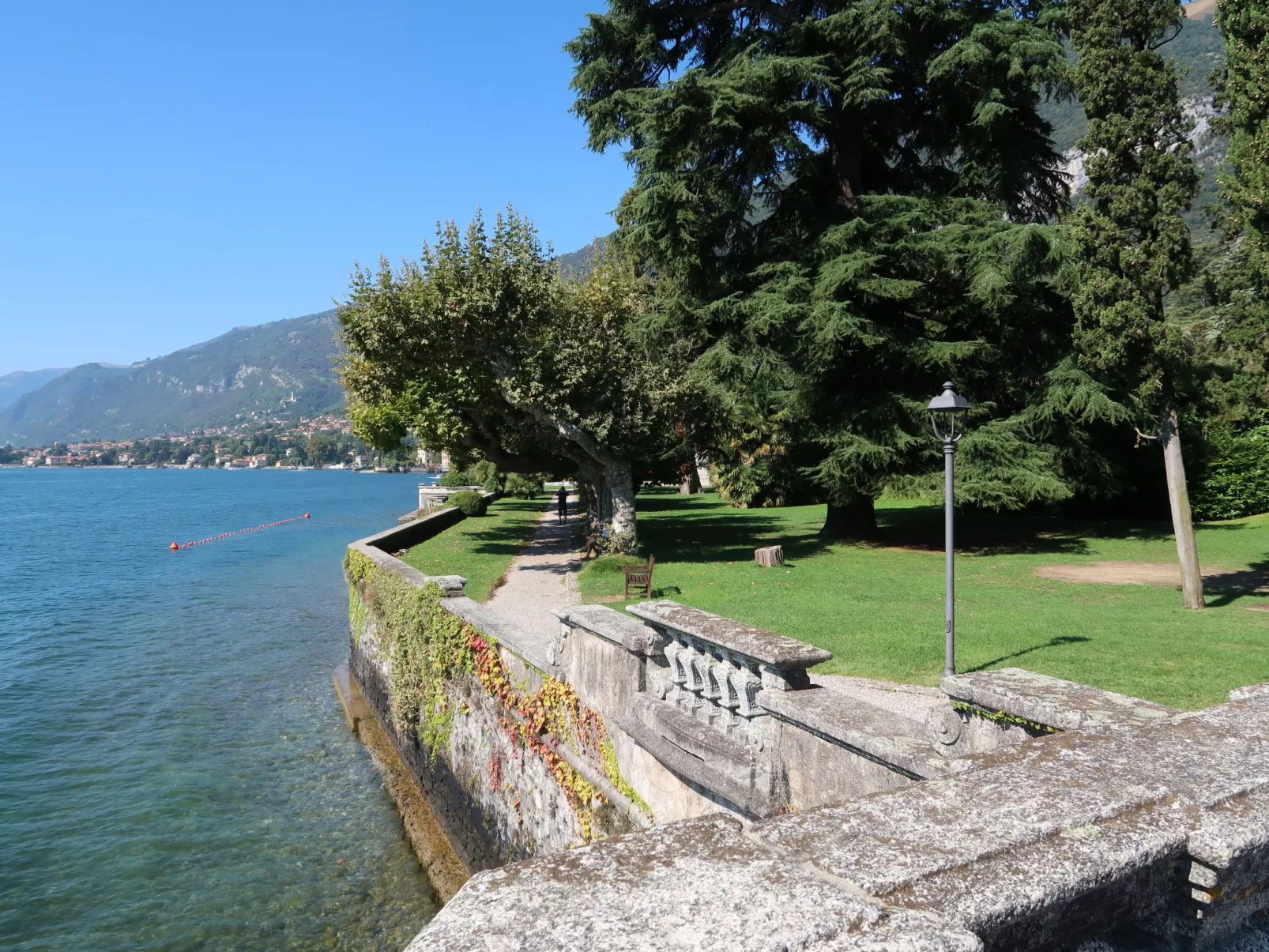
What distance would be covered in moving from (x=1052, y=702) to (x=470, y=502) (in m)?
36.4

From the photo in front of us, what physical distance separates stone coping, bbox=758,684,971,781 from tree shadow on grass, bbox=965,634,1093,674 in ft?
19.5

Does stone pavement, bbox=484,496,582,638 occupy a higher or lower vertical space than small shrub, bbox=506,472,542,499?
lower

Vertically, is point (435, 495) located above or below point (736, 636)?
below

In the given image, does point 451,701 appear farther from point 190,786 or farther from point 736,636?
point 736,636

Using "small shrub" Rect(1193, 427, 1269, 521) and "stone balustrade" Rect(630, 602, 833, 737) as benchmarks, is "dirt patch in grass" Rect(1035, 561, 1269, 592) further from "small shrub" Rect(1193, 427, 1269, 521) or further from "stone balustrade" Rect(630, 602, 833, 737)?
"stone balustrade" Rect(630, 602, 833, 737)

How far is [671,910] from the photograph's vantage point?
1.93 meters

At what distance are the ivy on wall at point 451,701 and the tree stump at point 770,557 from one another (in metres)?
8.85

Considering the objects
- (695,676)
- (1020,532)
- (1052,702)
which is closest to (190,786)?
(695,676)

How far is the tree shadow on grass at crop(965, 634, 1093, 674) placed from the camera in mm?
10023

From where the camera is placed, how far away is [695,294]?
867 inches

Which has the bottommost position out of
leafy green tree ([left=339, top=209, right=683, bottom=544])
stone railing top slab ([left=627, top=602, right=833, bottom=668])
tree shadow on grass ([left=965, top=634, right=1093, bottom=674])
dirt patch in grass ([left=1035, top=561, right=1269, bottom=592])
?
dirt patch in grass ([left=1035, top=561, right=1269, bottom=592])

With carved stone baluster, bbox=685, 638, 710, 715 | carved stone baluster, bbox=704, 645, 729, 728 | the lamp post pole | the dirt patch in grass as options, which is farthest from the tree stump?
carved stone baluster, bbox=704, 645, 729, 728

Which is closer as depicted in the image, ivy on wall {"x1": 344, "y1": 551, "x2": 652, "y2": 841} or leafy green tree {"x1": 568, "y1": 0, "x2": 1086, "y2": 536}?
ivy on wall {"x1": 344, "y1": 551, "x2": 652, "y2": 841}

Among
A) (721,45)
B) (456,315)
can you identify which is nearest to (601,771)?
(456,315)
